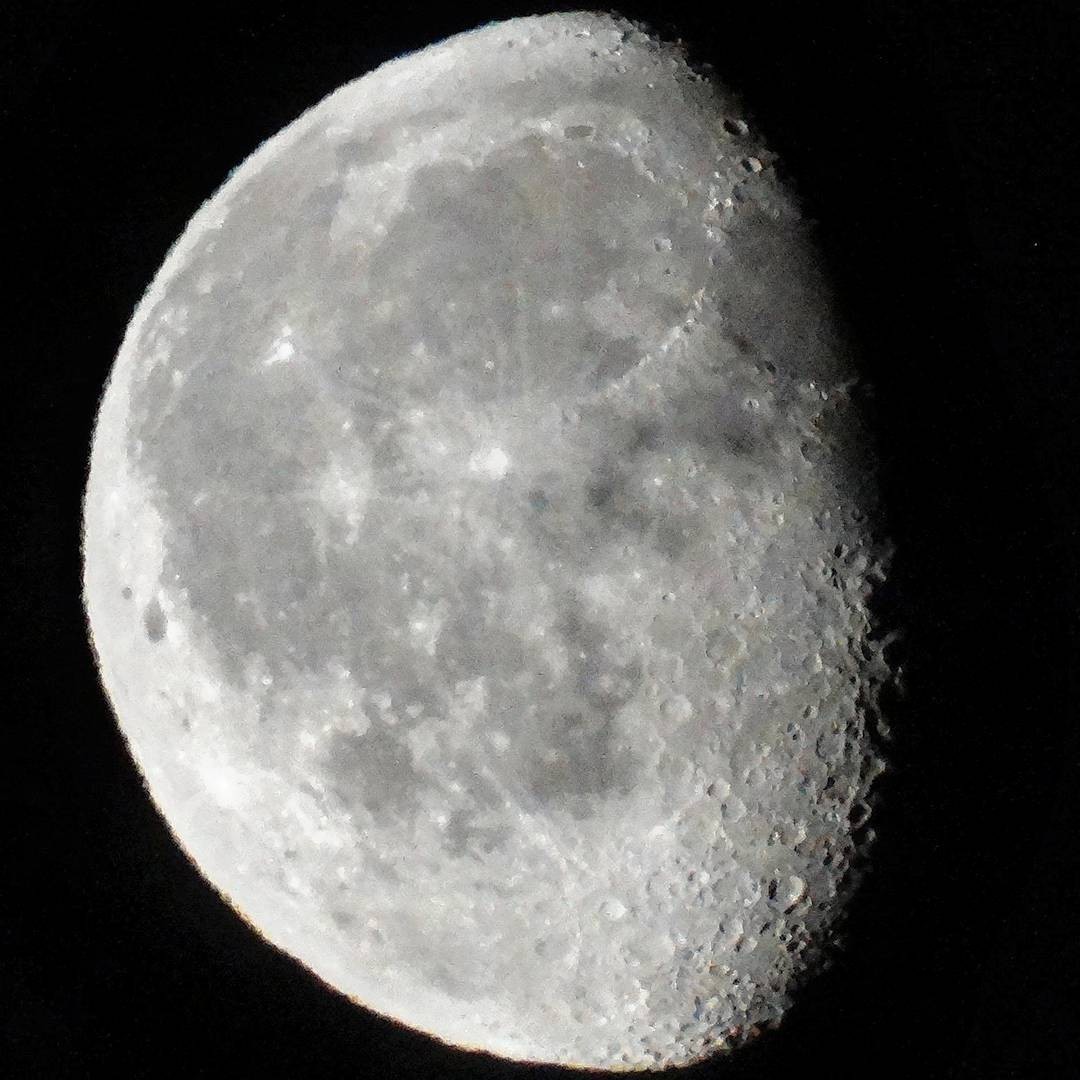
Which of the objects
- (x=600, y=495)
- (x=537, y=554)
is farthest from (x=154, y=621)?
(x=600, y=495)

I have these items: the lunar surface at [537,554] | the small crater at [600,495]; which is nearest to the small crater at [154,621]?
the lunar surface at [537,554]

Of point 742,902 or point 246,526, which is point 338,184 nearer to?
point 246,526

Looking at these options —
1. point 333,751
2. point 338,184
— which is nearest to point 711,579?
point 333,751

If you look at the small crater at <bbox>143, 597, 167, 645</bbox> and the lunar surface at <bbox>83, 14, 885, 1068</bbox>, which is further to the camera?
the small crater at <bbox>143, 597, 167, 645</bbox>

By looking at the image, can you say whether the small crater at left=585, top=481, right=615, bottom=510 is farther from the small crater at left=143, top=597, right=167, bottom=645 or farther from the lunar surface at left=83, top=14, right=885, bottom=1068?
the small crater at left=143, top=597, right=167, bottom=645

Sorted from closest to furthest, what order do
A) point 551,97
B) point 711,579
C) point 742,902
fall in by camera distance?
1. point 711,579
2. point 742,902
3. point 551,97

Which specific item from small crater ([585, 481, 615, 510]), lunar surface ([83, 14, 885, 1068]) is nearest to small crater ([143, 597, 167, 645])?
lunar surface ([83, 14, 885, 1068])

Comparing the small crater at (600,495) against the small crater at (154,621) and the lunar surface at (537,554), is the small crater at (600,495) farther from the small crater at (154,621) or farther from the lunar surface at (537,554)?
the small crater at (154,621)
